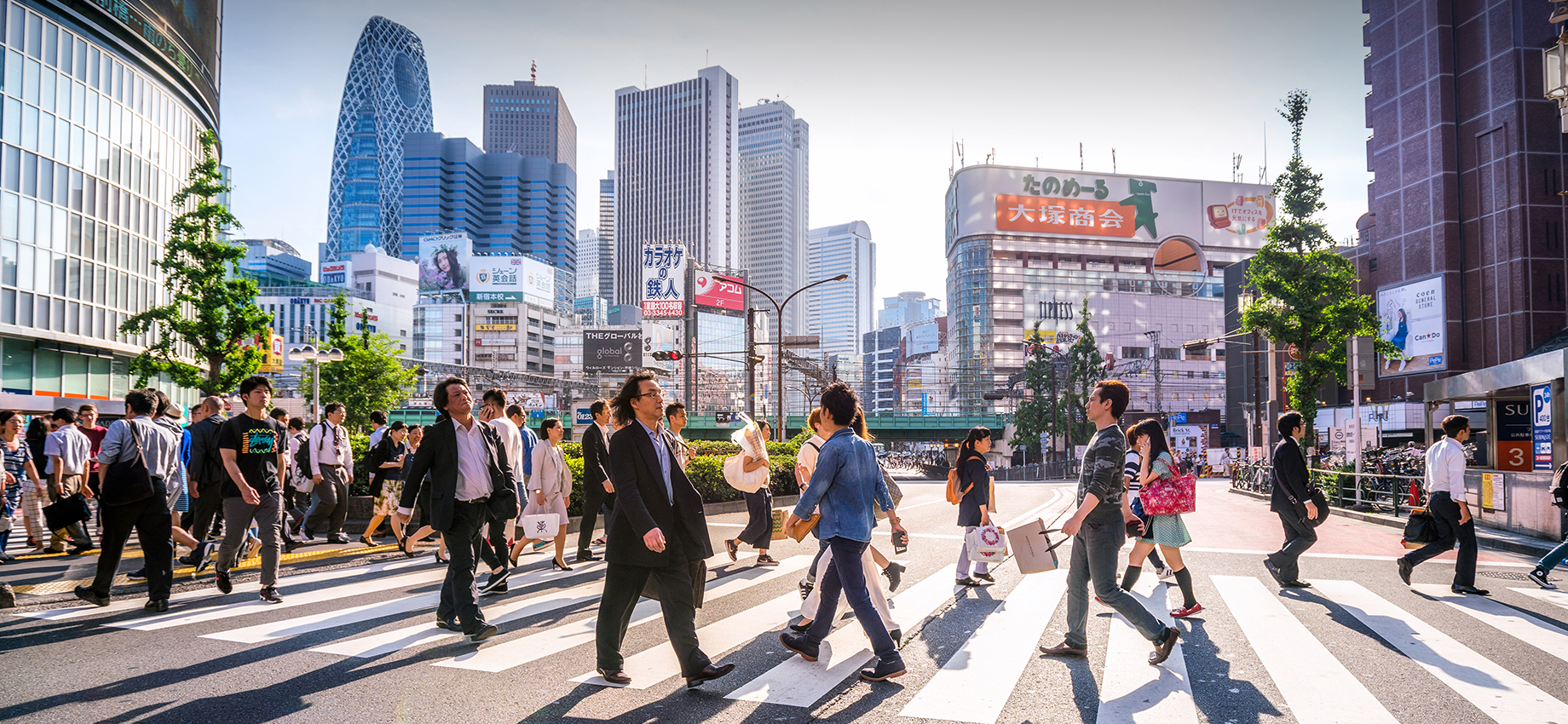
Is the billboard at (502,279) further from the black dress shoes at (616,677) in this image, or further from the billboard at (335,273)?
the black dress shoes at (616,677)

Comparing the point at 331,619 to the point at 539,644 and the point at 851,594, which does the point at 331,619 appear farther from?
the point at 851,594

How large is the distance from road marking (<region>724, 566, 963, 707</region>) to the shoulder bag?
5.04 metres

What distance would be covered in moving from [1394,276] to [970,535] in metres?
44.1

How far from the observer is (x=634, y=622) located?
634 cm

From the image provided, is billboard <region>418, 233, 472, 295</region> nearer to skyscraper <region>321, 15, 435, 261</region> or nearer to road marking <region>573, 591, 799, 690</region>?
skyscraper <region>321, 15, 435, 261</region>

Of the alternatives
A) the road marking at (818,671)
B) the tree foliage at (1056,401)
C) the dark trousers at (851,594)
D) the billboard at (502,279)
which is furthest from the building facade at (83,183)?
the billboard at (502,279)

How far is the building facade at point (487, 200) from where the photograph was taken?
178m

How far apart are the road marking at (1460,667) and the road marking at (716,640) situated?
4168 millimetres

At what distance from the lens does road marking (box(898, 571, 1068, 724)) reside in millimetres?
4309

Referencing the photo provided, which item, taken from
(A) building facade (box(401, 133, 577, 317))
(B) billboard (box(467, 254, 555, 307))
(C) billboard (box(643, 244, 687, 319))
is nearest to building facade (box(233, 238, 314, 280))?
(A) building facade (box(401, 133, 577, 317))

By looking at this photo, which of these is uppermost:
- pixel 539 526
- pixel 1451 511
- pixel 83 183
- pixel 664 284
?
pixel 664 284

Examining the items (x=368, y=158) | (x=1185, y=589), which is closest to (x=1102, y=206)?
(x=1185, y=589)

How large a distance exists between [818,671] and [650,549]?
1352mm

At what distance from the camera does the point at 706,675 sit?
15.0ft
